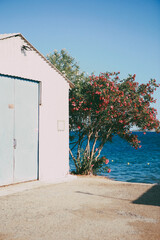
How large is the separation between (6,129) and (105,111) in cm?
472

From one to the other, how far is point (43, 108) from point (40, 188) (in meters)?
2.54

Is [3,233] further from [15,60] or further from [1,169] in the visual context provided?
[15,60]

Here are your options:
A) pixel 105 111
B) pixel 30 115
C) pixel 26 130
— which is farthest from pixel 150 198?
pixel 105 111

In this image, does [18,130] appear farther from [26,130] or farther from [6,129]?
[6,129]

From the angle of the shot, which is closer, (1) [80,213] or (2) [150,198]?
(1) [80,213]

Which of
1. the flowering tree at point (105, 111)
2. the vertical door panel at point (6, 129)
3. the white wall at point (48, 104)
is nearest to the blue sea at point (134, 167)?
Answer: the flowering tree at point (105, 111)

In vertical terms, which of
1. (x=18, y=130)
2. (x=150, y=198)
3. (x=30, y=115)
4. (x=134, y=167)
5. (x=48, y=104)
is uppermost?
(x=48, y=104)

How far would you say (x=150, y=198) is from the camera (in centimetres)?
662

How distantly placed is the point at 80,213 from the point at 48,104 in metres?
4.38

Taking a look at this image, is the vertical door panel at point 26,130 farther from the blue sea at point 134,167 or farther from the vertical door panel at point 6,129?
the blue sea at point 134,167

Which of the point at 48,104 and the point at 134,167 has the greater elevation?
the point at 48,104

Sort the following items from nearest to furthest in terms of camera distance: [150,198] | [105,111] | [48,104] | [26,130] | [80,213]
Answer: [80,213] < [150,198] < [26,130] < [48,104] < [105,111]

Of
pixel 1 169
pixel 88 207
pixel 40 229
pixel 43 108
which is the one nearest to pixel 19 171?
pixel 1 169

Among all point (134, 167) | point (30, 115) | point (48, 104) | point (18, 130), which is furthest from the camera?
point (134, 167)
